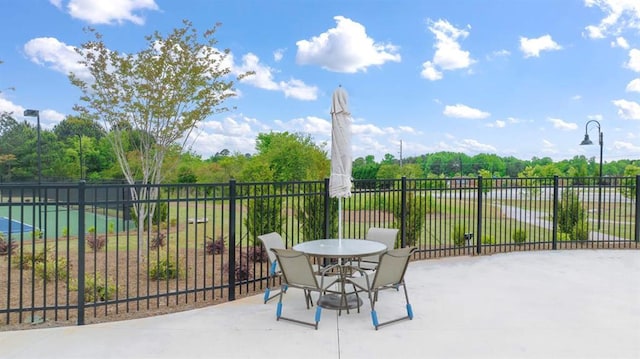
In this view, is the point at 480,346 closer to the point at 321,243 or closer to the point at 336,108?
the point at 321,243

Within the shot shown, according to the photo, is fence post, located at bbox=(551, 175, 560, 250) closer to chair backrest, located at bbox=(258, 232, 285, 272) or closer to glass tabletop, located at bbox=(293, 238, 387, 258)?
glass tabletop, located at bbox=(293, 238, 387, 258)

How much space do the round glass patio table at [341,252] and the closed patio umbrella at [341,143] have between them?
43cm

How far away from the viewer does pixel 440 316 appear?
4699 mm

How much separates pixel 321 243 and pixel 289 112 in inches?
947

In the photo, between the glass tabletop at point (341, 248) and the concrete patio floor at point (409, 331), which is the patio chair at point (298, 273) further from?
the glass tabletop at point (341, 248)

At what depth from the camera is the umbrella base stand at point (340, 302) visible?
16.0 ft

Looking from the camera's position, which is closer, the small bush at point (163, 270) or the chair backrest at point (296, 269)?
the chair backrest at point (296, 269)

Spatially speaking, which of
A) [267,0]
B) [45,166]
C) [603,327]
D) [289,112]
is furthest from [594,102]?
[45,166]

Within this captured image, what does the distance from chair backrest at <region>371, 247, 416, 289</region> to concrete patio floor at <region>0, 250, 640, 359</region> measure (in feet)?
1.37

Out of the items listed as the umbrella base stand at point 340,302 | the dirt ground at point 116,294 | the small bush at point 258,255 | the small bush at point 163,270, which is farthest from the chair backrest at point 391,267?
the small bush at point 163,270

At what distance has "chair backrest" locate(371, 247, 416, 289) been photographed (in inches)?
172

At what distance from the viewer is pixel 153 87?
8.20 meters

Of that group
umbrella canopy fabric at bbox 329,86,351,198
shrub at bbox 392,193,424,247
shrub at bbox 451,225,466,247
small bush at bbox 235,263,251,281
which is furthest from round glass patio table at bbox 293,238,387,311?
shrub at bbox 451,225,466,247

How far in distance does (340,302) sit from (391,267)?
904 mm
